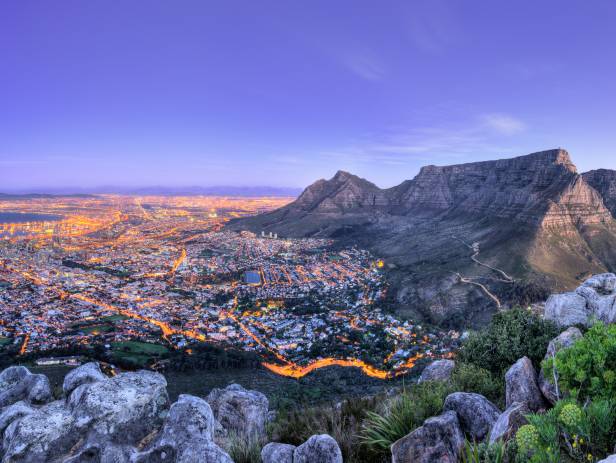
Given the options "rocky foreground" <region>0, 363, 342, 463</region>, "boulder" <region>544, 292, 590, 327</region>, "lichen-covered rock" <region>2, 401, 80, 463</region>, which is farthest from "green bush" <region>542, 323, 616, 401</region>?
"lichen-covered rock" <region>2, 401, 80, 463</region>

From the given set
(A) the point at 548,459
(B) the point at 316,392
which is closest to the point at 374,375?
(B) the point at 316,392

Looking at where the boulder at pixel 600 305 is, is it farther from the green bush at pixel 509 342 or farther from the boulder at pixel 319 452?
the boulder at pixel 319 452

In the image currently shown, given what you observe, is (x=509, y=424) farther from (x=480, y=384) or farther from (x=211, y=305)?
(x=211, y=305)

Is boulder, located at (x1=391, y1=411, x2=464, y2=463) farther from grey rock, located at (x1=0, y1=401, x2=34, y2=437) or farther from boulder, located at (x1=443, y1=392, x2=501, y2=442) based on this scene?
grey rock, located at (x1=0, y1=401, x2=34, y2=437)

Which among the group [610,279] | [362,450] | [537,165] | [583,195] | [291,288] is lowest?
[291,288]

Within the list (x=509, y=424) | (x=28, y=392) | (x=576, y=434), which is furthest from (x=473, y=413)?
(x=28, y=392)

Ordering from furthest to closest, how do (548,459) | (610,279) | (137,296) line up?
1. (137,296)
2. (610,279)
3. (548,459)

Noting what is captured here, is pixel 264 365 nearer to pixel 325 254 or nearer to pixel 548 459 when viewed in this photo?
pixel 548 459
